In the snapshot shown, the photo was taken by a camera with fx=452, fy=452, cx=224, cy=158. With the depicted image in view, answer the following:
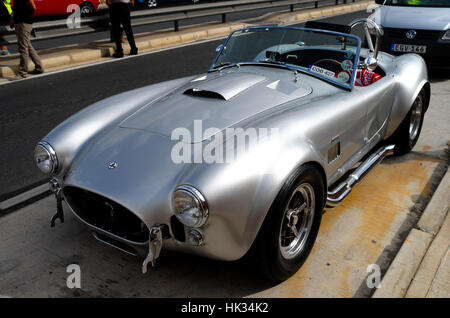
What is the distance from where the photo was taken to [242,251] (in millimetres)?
2508

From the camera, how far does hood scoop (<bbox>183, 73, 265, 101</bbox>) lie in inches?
133

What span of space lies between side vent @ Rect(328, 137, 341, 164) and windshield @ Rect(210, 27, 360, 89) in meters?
0.61

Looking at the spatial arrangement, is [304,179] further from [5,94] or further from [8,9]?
[8,9]

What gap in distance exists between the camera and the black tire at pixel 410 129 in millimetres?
4543

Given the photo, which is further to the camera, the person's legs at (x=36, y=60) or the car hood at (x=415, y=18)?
the person's legs at (x=36, y=60)

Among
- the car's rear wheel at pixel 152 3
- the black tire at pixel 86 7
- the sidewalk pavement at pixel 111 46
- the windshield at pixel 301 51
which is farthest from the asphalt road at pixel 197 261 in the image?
the car's rear wheel at pixel 152 3

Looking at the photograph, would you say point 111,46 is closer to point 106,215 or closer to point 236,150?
point 106,215

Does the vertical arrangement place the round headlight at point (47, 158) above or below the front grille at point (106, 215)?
above

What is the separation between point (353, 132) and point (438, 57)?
16.5ft

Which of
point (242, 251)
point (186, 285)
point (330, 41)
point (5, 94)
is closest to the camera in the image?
point (242, 251)

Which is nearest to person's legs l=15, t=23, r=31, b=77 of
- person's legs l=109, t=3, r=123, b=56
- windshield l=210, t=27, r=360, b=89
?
person's legs l=109, t=3, r=123, b=56

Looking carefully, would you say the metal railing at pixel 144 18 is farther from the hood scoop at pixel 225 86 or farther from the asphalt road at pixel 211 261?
the hood scoop at pixel 225 86

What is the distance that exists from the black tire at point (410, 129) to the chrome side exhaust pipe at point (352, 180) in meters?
0.45
